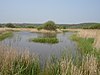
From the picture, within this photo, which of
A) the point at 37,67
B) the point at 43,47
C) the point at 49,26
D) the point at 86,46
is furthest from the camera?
the point at 49,26

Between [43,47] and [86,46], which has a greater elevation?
[86,46]

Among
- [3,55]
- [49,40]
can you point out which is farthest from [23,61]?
[49,40]

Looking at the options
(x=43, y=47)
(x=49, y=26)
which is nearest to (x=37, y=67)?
(x=43, y=47)

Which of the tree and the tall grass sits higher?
the tall grass

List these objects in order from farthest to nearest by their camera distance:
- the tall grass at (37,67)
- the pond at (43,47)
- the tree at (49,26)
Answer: the tree at (49,26) < the pond at (43,47) < the tall grass at (37,67)

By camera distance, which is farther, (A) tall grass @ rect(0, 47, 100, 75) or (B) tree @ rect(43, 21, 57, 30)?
(B) tree @ rect(43, 21, 57, 30)

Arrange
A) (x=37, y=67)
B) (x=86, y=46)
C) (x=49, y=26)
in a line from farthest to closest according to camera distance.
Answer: (x=49, y=26)
(x=86, y=46)
(x=37, y=67)

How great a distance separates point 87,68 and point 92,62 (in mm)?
268

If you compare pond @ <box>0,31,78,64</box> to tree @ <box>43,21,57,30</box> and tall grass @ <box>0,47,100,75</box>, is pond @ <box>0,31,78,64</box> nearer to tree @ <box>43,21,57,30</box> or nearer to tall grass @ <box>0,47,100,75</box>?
tall grass @ <box>0,47,100,75</box>

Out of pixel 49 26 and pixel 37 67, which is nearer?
pixel 37 67

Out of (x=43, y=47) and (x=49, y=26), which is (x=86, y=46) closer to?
(x=43, y=47)

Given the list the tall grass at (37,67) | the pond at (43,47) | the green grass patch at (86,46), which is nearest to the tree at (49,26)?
the pond at (43,47)

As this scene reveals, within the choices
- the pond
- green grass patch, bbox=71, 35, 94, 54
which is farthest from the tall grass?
green grass patch, bbox=71, 35, 94, 54

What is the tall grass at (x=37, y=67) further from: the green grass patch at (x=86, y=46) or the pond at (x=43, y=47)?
the green grass patch at (x=86, y=46)
